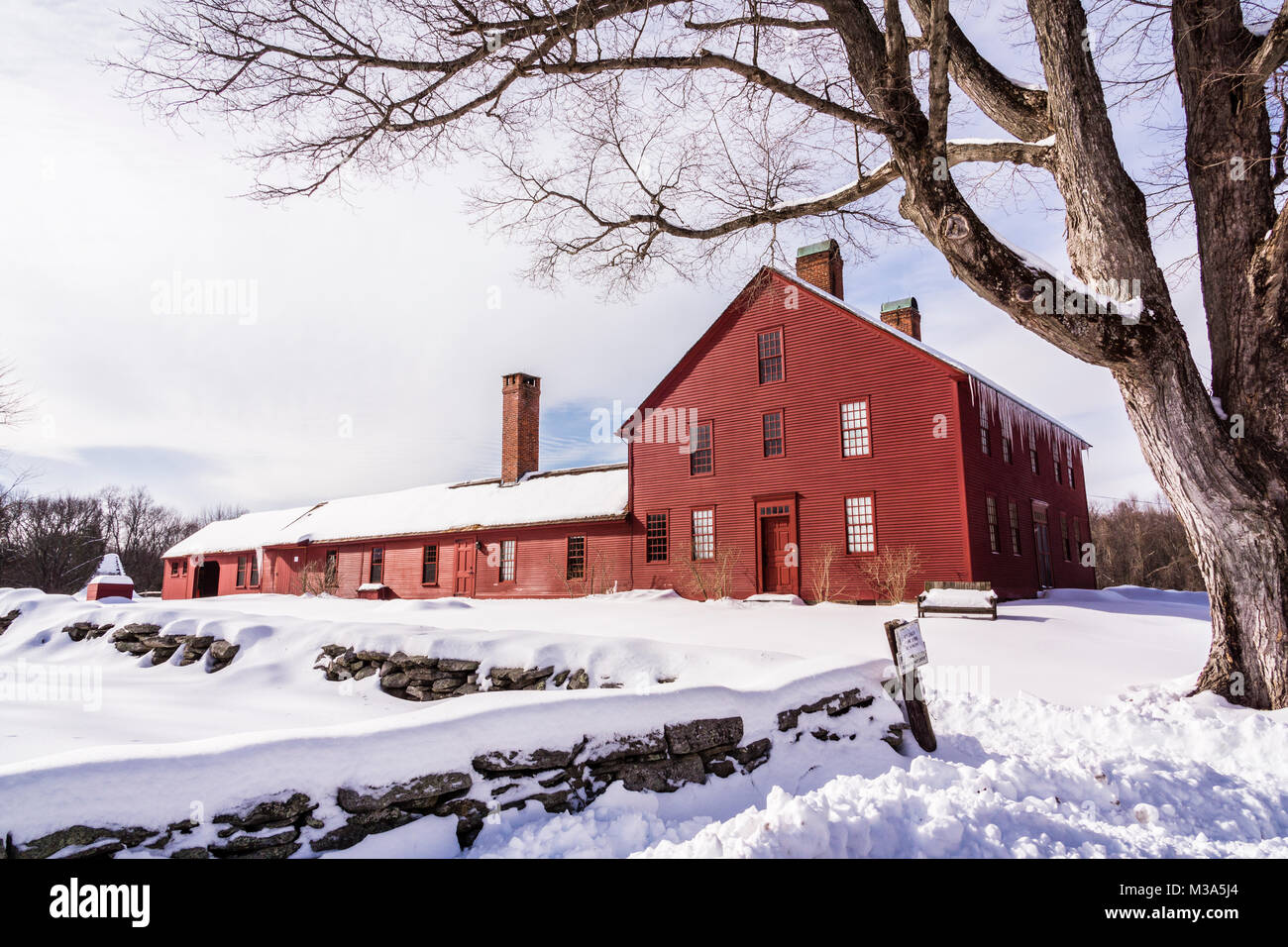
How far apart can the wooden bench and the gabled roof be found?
5583mm

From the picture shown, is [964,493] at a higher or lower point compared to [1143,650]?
higher

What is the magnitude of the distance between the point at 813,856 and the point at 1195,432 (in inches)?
232

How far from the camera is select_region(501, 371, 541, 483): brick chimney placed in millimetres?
27672

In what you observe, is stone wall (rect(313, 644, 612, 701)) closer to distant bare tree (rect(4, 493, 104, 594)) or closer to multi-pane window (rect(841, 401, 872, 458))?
multi-pane window (rect(841, 401, 872, 458))

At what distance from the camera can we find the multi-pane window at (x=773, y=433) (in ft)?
65.3

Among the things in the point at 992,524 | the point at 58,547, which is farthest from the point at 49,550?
the point at 992,524

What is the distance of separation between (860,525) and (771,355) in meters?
5.82

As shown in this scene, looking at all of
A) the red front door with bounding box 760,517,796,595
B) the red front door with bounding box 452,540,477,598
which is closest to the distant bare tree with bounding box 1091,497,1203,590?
the red front door with bounding box 760,517,796,595

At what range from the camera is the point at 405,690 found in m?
7.60

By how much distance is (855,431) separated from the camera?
60.8 feet

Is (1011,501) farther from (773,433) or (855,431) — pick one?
(773,433)
